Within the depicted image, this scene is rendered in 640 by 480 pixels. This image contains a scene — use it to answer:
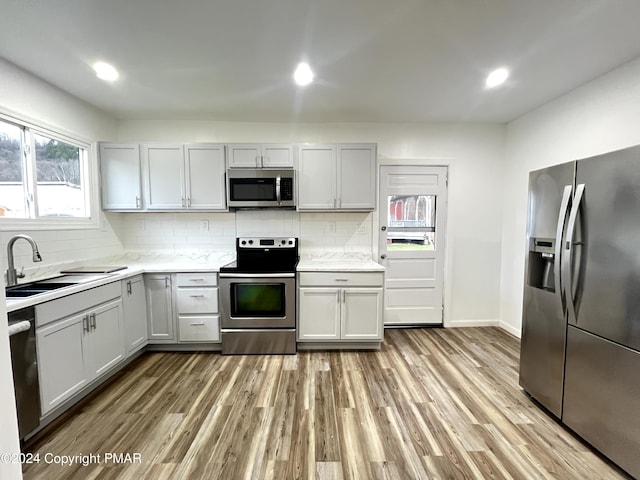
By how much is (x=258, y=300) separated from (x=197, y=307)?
2.12ft

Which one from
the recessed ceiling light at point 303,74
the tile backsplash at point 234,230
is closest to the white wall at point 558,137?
the tile backsplash at point 234,230

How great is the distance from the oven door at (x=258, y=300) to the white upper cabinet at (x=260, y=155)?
1250mm

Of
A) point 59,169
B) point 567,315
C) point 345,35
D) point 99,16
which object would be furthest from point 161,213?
point 567,315

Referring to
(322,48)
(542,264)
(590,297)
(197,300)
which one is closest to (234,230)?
(197,300)

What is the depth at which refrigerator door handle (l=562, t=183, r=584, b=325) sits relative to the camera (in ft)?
5.40

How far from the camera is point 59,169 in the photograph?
2631 mm

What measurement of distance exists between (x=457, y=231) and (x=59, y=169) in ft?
14.5

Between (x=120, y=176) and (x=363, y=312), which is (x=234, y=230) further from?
(x=363, y=312)

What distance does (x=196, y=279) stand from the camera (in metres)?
2.79

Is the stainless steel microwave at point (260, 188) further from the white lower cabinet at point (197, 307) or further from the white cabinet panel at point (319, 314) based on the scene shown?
the white cabinet panel at point (319, 314)

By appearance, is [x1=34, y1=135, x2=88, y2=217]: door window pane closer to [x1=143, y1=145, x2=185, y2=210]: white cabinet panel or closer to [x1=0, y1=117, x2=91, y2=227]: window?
[x1=0, y1=117, x2=91, y2=227]: window

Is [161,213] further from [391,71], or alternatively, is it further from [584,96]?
[584,96]

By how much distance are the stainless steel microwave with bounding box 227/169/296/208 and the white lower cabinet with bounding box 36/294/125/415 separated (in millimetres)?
1504

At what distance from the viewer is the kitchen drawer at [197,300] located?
2799 millimetres
